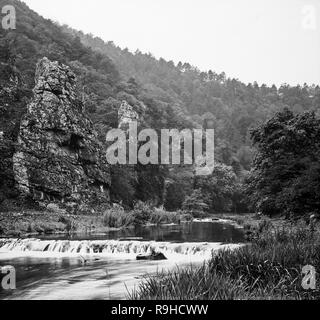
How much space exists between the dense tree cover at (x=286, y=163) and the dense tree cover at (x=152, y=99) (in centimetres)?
112

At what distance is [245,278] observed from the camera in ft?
31.3

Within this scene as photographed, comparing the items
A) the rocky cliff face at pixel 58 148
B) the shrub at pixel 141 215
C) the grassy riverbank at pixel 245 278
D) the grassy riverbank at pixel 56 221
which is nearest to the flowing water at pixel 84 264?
the grassy riverbank at pixel 245 278

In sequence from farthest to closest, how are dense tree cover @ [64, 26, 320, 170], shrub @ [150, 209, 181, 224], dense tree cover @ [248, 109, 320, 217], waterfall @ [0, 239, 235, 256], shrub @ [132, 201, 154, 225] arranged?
dense tree cover @ [64, 26, 320, 170]
shrub @ [150, 209, 181, 224]
shrub @ [132, 201, 154, 225]
dense tree cover @ [248, 109, 320, 217]
waterfall @ [0, 239, 235, 256]

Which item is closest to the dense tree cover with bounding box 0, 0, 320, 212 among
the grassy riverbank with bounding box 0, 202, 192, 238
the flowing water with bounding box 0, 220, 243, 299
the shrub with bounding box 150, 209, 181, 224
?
the shrub with bounding box 150, 209, 181, 224

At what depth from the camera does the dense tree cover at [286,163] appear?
21.6m

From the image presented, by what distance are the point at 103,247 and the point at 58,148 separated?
20.2 m

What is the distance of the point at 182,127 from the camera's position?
318 ft

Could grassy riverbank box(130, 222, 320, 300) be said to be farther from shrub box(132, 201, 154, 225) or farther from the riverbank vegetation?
shrub box(132, 201, 154, 225)

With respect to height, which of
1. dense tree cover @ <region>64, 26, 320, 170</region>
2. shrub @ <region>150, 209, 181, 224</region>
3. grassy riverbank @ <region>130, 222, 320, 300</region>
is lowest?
shrub @ <region>150, 209, 181, 224</region>

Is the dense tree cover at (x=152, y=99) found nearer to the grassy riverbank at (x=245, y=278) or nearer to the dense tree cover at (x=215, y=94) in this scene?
the dense tree cover at (x=215, y=94)

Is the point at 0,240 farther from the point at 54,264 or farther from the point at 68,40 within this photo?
the point at 68,40

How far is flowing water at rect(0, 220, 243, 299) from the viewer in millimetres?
11469

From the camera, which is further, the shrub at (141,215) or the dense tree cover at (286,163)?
the shrub at (141,215)

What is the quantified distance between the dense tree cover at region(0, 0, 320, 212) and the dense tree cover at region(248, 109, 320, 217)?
44.1 inches
